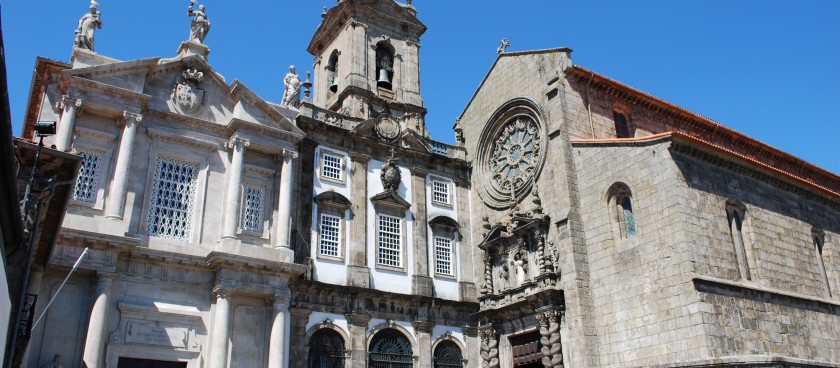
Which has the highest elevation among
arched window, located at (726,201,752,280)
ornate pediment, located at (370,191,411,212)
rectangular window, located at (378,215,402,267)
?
ornate pediment, located at (370,191,411,212)

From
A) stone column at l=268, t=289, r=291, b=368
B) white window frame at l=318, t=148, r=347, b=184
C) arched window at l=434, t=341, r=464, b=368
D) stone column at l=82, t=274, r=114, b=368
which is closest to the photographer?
stone column at l=82, t=274, r=114, b=368

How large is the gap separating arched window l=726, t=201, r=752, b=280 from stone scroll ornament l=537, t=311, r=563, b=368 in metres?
5.15

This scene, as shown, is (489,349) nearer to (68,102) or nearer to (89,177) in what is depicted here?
(89,177)

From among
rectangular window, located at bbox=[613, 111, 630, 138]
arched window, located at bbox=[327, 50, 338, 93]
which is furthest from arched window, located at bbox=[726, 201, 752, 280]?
arched window, located at bbox=[327, 50, 338, 93]

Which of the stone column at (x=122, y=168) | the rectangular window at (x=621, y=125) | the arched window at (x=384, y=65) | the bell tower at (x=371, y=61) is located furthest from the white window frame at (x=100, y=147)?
the rectangular window at (x=621, y=125)

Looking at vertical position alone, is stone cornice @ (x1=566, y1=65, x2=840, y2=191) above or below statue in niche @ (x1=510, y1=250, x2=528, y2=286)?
above

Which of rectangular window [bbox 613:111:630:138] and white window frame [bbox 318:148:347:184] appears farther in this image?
rectangular window [bbox 613:111:630:138]

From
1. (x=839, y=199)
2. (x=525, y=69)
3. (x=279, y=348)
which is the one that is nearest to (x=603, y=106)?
(x=525, y=69)

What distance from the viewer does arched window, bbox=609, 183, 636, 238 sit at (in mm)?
19578

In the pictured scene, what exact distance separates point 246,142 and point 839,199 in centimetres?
1962

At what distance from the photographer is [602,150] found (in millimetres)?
20797

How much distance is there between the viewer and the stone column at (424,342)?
22.4 metres

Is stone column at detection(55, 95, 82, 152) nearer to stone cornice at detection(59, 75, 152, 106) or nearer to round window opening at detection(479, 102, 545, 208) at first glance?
stone cornice at detection(59, 75, 152, 106)

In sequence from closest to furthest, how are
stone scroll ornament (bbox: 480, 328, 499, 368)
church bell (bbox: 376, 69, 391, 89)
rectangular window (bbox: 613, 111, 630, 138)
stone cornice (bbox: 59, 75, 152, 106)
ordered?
stone cornice (bbox: 59, 75, 152, 106) → stone scroll ornament (bbox: 480, 328, 499, 368) → rectangular window (bbox: 613, 111, 630, 138) → church bell (bbox: 376, 69, 391, 89)
